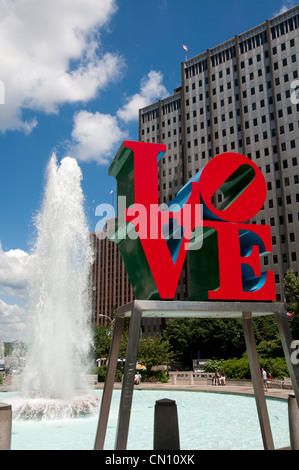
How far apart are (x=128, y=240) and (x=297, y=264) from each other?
6689 centimetres

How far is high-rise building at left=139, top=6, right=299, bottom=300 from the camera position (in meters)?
73.6

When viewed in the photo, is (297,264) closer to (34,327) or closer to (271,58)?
(271,58)

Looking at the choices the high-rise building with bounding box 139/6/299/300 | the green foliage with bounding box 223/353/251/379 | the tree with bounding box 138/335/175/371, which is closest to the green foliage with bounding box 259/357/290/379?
the green foliage with bounding box 223/353/251/379

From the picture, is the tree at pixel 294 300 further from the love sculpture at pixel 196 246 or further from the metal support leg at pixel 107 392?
the metal support leg at pixel 107 392

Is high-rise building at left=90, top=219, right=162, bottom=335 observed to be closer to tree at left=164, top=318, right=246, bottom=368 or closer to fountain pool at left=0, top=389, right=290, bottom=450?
tree at left=164, top=318, right=246, bottom=368

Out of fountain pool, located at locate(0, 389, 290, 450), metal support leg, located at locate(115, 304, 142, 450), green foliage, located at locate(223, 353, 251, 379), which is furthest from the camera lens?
green foliage, located at locate(223, 353, 251, 379)

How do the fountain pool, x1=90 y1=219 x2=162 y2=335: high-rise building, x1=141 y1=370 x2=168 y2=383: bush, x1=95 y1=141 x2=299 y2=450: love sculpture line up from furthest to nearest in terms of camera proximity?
1. x1=90 y1=219 x2=162 y2=335: high-rise building
2. x1=141 y1=370 x2=168 y2=383: bush
3. the fountain pool
4. x1=95 y1=141 x2=299 y2=450: love sculpture

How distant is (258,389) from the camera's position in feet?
26.7

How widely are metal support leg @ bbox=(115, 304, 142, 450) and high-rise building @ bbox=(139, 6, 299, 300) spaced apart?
67230 mm

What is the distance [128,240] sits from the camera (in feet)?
25.0

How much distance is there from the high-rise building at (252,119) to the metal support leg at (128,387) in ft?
221

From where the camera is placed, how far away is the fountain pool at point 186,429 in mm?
10492

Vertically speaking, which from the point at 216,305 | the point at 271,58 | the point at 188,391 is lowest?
the point at 188,391

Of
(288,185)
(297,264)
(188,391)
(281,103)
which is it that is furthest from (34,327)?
Result: (281,103)
